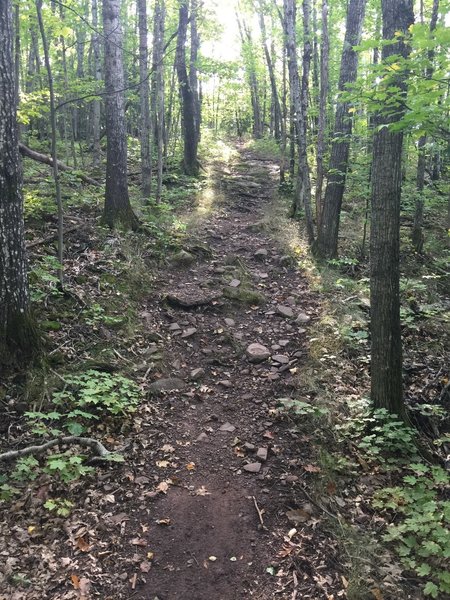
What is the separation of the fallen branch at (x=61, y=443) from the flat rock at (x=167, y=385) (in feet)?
3.98

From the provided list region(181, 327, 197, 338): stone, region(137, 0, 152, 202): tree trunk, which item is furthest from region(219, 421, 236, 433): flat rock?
region(137, 0, 152, 202): tree trunk

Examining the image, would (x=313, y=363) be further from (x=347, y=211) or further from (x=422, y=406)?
(x=347, y=211)

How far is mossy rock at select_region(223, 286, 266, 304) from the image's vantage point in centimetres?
841

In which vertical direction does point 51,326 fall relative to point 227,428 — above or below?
above

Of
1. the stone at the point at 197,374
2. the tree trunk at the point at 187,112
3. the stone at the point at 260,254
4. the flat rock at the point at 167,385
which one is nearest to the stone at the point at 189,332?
the stone at the point at 197,374

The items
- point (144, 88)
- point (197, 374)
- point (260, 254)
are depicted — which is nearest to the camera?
point (197, 374)

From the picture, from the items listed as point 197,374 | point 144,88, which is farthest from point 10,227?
point 144,88

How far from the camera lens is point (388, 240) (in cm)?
491

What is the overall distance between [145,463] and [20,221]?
3.03 m

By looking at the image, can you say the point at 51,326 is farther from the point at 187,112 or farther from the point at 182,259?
the point at 187,112

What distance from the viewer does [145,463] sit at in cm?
469

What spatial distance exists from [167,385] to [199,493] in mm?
1804

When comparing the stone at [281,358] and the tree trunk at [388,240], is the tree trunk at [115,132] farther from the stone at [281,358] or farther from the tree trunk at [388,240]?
the tree trunk at [388,240]

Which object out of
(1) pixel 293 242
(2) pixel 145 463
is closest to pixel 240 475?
(2) pixel 145 463
